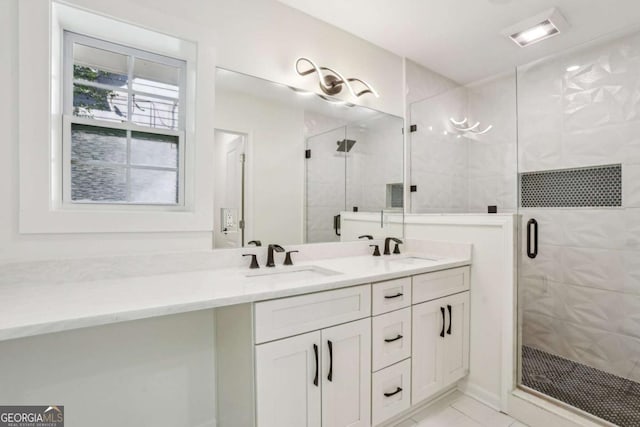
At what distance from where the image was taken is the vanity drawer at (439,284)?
5.45 ft

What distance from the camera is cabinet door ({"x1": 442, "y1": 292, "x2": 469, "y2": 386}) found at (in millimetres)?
1813

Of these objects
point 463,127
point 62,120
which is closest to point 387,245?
point 463,127

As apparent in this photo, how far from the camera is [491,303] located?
188 centimetres

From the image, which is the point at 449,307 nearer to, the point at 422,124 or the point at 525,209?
the point at 525,209

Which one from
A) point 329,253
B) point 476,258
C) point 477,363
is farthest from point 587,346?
point 329,253

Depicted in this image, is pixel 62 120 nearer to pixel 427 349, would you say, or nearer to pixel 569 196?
pixel 427 349

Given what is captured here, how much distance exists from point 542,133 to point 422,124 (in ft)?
2.98

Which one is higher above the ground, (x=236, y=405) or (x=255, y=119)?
(x=255, y=119)

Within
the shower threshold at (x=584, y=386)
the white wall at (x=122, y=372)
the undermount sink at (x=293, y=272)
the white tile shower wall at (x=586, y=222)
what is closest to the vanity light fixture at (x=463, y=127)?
the white tile shower wall at (x=586, y=222)

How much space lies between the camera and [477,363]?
6.28 ft

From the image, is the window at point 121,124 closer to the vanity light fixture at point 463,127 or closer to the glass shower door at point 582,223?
the glass shower door at point 582,223

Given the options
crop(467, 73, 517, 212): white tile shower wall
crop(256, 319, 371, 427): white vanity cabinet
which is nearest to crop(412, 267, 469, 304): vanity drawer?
crop(256, 319, 371, 427): white vanity cabinet

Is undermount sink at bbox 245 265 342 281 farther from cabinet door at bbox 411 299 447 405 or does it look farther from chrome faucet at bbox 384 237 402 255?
chrome faucet at bbox 384 237 402 255

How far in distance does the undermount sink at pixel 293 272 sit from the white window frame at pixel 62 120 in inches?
13.9
